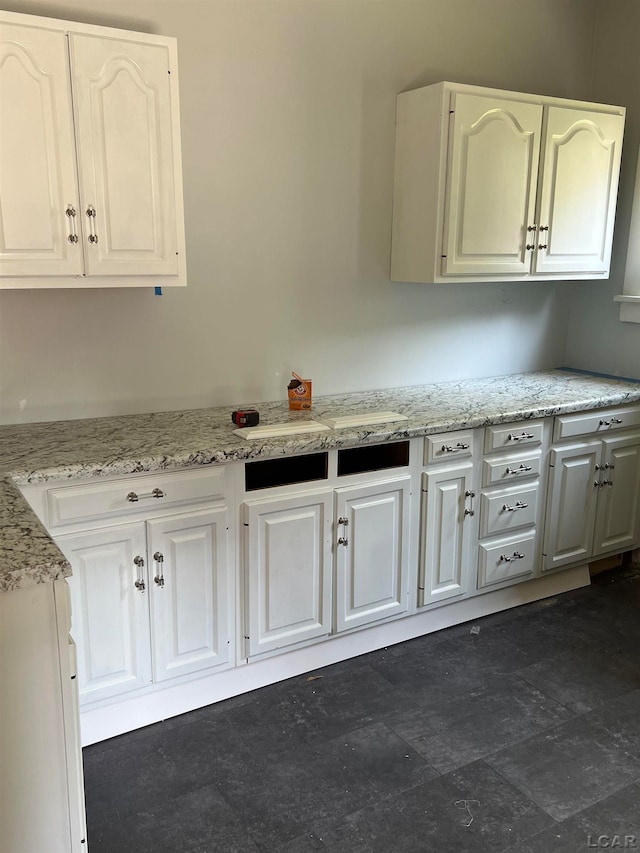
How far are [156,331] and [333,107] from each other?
3.86 feet

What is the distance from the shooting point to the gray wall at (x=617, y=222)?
11.6ft

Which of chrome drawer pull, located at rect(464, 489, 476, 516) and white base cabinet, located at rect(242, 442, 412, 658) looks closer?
white base cabinet, located at rect(242, 442, 412, 658)

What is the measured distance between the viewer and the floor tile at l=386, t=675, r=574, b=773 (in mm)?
2334

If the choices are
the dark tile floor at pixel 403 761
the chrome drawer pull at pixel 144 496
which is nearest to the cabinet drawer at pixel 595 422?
the dark tile floor at pixel 403 761

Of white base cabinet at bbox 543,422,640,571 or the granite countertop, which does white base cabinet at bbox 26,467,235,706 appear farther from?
white base cabinet at bbox 543,422,640,571

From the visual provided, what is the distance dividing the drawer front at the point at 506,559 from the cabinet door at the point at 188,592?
117cm

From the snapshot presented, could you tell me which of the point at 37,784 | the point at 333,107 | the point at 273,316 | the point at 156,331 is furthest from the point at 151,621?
the point at 333,107

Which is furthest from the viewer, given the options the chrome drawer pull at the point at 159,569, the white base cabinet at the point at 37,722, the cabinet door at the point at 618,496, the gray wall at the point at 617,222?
the gray wall at the point at 617,222

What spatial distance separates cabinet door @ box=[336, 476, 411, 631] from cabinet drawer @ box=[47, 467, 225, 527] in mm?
513

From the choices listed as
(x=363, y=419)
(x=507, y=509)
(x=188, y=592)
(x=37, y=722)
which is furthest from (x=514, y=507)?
(x=37, y=722)

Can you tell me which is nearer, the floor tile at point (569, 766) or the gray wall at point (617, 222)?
the floor tile at point (569, 766)

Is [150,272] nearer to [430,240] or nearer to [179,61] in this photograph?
[179,61]

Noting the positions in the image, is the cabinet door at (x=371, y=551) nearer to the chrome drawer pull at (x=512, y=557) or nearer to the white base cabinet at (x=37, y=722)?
the chrome drawer pull at (x=512, y=557)

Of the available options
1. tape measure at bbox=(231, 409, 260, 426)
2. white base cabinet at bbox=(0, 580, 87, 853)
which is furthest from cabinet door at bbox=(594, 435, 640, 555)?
white base cabinet at bbox=(0, 580, 87, 853)
